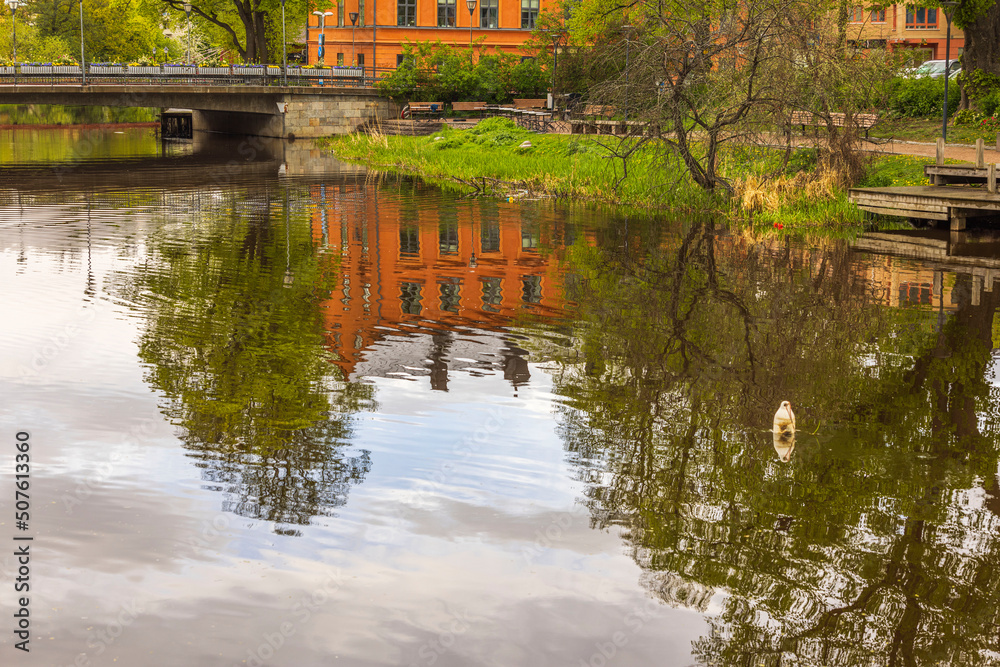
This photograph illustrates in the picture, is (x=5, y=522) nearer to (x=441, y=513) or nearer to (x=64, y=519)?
(x=64, y=519)

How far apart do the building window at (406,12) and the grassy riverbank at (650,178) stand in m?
36.5

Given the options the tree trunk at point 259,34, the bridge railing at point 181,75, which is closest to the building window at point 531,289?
the bridge railing at point 181,75

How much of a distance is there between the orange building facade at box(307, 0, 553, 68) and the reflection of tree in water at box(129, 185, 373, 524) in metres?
56.1

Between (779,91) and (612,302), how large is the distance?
10190 millimetres

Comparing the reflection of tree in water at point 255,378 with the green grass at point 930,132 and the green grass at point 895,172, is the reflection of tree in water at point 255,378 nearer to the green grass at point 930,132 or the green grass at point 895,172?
the green grass at point 895,172

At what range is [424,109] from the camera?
185 feet

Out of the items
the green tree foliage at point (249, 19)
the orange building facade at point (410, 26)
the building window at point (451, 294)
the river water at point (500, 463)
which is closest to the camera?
the river water at point (500, 463)

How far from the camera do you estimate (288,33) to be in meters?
80.2

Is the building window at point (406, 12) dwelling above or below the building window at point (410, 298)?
above

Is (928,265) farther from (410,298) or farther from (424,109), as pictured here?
(424,109)

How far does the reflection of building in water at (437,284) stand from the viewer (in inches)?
485

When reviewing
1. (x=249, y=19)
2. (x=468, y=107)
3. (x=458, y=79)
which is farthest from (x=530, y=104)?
(x=249, y=19)

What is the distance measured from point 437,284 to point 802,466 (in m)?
8.86

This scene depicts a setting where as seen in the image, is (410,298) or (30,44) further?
(30,44)
